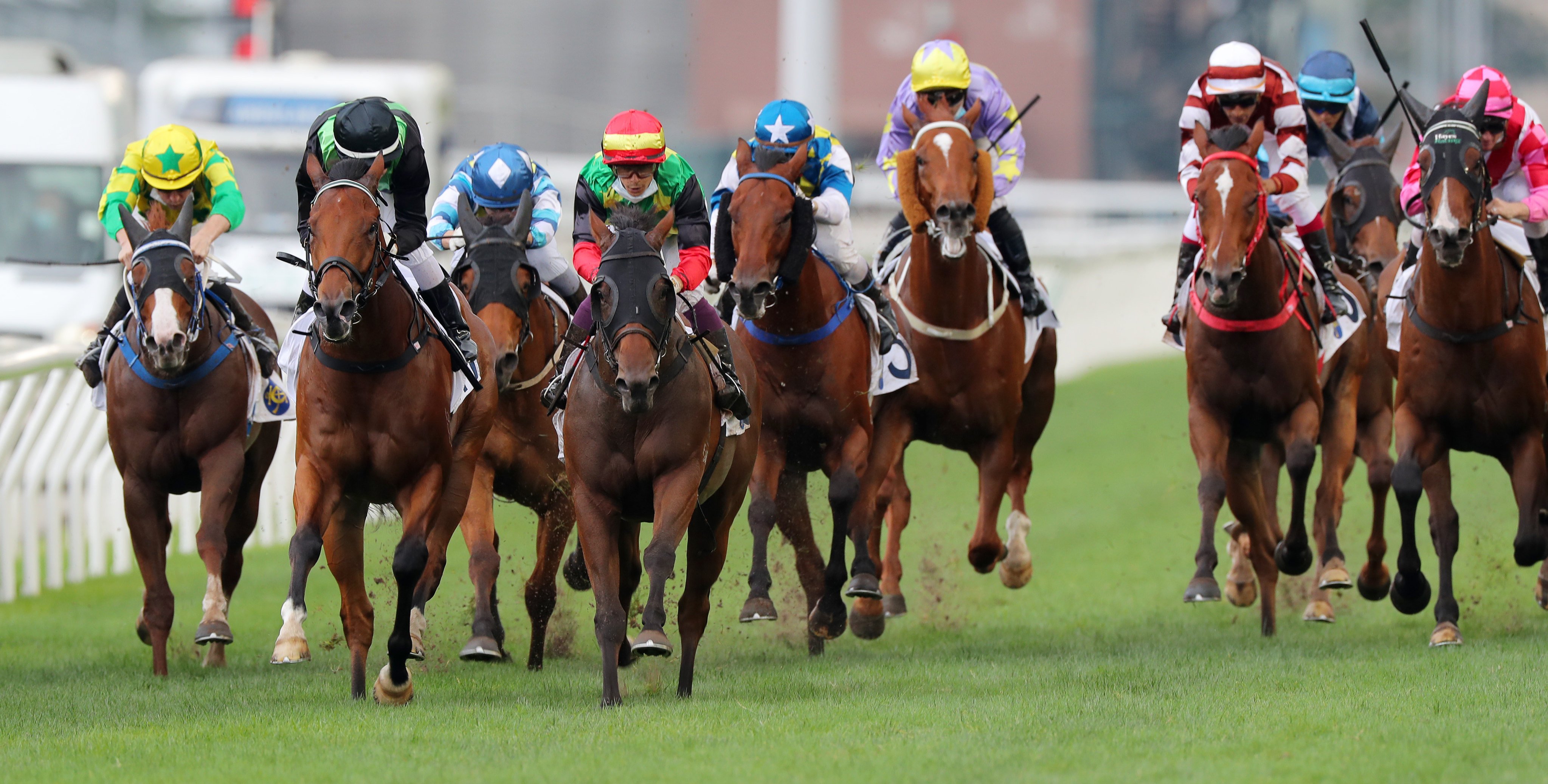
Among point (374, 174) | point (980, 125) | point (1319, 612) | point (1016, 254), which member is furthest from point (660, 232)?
point (1319, 612)

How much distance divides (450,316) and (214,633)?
1.64 meters

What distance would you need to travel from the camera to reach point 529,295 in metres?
8.98

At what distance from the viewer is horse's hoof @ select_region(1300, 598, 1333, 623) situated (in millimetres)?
9820

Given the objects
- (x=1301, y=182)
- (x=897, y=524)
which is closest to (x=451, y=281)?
(x=897, y=524)

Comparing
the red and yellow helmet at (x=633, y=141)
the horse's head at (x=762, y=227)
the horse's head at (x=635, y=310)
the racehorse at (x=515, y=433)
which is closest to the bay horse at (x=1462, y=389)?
the horse's head at (x=762, y=227)

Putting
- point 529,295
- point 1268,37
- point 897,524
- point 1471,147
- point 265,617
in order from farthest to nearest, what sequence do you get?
point 1268,37
point 265,617
point 897,524
point 529,295
point 1471,147

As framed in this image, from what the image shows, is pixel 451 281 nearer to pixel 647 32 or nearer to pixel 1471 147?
pixel 1471 147

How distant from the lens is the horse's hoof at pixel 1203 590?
872 centimetres

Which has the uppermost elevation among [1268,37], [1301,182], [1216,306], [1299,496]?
[1268,37]

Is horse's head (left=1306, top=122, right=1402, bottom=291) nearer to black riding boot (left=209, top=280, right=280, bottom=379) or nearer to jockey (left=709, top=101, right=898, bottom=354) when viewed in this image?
jockey (left=709, top=101, right=898, bottom=354)

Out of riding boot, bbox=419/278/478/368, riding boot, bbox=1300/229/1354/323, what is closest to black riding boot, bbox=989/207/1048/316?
riding boot, bbox=1300/229/1354/323

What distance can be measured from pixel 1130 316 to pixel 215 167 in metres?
18.9

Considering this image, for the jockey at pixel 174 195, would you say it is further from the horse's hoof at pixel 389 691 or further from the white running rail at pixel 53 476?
the white running rail at pixel 53 476

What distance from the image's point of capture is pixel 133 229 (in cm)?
851
